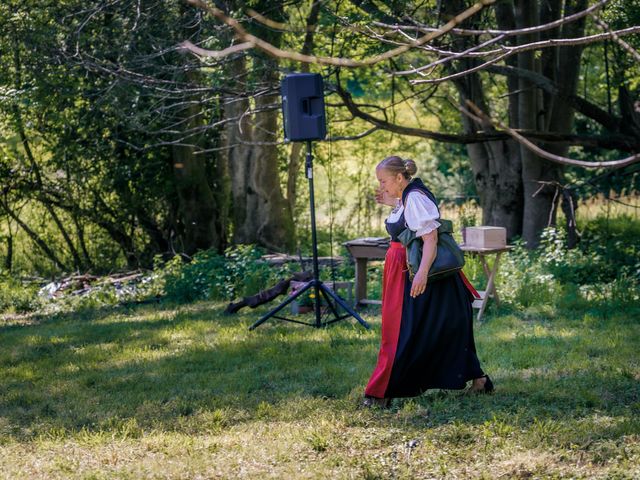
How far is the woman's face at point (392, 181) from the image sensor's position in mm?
5820

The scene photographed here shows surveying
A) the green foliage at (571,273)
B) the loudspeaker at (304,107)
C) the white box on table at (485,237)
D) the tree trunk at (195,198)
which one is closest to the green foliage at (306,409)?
the green foliage at (571,273)

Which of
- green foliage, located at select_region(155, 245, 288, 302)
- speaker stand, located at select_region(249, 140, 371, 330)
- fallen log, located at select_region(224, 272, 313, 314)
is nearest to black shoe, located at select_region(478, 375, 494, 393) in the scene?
speaker stand, located at select_region(249, 140, 371, 330)

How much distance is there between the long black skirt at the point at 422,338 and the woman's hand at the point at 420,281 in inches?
4.9

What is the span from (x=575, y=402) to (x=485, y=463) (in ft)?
4.41

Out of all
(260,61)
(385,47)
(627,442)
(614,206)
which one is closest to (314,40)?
Answer: (260,61)

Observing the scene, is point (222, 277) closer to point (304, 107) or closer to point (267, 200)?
point (267, 200)

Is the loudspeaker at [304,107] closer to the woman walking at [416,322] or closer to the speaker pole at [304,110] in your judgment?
the speaker pole at [304,110]

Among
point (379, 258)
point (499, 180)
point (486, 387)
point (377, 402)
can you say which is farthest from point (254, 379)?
point (499, 180)

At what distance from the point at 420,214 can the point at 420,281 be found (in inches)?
16.7

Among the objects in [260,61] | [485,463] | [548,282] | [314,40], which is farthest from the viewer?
[314,40]

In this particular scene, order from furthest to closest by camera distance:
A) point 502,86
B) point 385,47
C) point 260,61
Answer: point 502,86 → point 260,61 → point 385,47

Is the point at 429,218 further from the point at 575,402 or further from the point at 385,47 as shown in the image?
the point at 385,47

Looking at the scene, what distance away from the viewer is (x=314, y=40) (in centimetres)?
1401

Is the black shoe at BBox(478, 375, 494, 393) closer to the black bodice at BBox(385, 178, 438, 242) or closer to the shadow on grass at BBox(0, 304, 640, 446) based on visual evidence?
the shadow on grass at BBox(0, 304, 640, 446)
